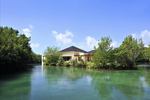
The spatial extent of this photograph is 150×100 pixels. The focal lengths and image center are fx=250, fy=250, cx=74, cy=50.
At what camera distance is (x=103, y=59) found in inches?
1633

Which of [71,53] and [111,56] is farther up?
[71,53]

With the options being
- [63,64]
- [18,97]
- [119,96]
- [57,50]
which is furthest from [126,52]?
[18,97]

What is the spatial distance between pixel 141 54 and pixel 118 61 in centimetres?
839

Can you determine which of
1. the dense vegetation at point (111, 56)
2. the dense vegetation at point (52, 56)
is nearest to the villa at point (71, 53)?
the dense vegetation at point (52, 56)

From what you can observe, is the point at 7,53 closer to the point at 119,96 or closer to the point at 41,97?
the point at 41,97

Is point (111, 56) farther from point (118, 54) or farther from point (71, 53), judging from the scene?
point (71, 53)

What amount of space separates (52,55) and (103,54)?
22.7m

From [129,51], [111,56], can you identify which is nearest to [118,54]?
[111,56]

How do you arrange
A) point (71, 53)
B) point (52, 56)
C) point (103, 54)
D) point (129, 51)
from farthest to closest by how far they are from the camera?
point (71, 53)
point (52, 56)
point (129, 51)
point (103, 54)

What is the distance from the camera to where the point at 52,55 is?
6188 cm

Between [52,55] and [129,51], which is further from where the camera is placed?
[52,55]

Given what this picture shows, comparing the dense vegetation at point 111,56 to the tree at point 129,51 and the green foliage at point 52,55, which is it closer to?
the tree at point 129,51

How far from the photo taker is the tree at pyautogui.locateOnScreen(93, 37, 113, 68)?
41562 mm

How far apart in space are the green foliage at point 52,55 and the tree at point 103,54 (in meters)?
20.5
